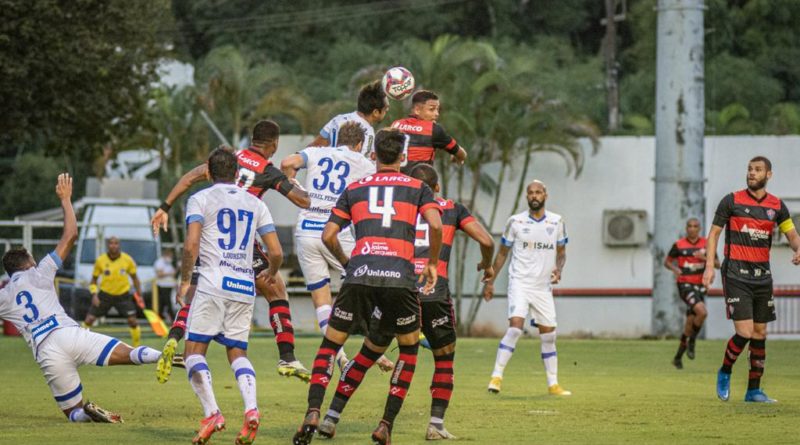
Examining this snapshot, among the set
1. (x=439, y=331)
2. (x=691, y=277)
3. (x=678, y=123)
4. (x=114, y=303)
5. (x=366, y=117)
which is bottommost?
(x=114, y=303)

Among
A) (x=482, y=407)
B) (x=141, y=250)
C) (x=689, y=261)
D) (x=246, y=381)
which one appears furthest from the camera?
(x=141, y=250)

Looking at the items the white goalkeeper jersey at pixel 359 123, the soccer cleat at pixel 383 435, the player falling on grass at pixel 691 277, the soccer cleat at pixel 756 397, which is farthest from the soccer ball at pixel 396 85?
the player falling on grass at pixel 691 277

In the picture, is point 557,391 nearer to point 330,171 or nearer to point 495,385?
point 495,385

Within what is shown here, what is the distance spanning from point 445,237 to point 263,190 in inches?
71.4

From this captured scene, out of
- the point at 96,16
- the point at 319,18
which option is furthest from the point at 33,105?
the point at 319,18

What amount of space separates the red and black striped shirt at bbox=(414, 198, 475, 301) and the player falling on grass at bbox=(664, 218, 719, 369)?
1101 centimetres

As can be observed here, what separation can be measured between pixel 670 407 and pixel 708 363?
9251 mm

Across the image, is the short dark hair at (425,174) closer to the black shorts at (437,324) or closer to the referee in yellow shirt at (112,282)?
the black shorts at (437,324)

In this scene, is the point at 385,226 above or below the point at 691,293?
above

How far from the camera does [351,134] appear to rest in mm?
14133

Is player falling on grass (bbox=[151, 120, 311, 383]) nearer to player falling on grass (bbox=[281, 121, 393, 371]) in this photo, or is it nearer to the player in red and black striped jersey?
player falling on grass (bbox=[281, 121, 393, 371])

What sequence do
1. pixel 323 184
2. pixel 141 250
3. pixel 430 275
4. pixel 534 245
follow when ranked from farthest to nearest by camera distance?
pixel 141 250, pixel 534 245, pixel 323 184, pixel 430 275

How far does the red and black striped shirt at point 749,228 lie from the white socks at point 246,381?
5842mm

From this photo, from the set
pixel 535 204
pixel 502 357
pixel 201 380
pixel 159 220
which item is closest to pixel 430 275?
pixel 201 380
